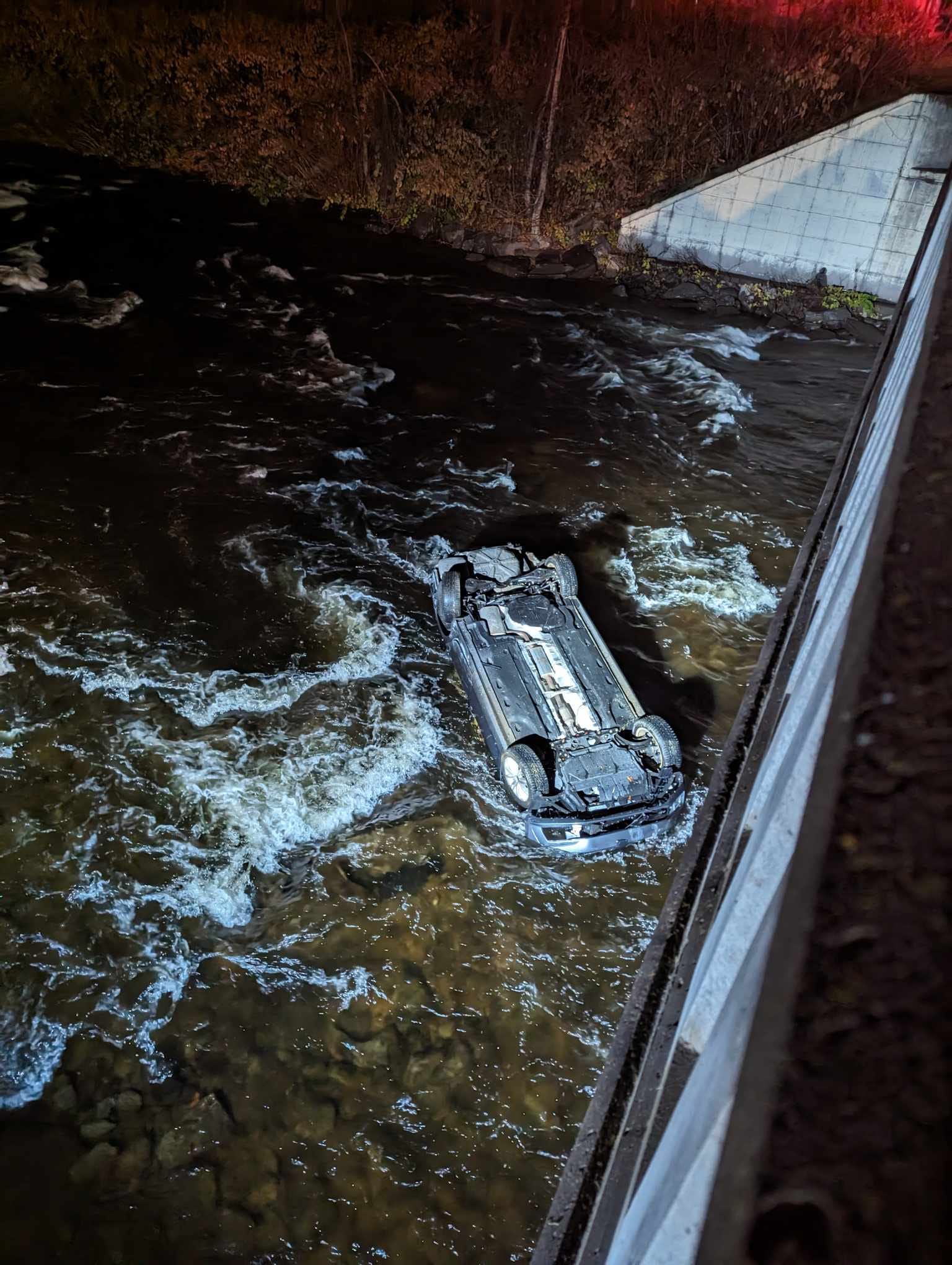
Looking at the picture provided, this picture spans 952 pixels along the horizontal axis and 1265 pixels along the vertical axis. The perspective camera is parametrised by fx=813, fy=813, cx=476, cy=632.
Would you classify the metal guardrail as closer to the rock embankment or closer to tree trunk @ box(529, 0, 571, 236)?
the rock embankment

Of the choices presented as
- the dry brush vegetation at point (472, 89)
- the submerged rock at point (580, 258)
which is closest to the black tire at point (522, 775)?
the submerged rock at point (580, 258)

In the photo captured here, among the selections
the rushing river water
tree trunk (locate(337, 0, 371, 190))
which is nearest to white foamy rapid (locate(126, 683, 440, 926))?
the rushing river water

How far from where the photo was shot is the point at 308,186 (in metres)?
20.5

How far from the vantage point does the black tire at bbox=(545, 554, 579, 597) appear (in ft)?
27.4

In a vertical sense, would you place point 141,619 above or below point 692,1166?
below

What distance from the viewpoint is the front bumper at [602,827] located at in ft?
21.1

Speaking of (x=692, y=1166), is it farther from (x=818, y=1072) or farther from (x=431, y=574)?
(x=431, y=574)

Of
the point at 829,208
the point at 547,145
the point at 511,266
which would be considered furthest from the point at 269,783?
the point at 547,145

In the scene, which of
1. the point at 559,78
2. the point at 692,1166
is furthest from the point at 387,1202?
the point at 559,78

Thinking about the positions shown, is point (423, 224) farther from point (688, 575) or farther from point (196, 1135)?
point (196, 1135)

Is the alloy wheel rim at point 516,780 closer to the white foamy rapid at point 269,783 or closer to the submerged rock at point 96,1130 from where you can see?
the white foamy rapid at point 269,783

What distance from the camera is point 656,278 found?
17.6m

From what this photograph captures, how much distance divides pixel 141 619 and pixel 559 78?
16514 millimetres

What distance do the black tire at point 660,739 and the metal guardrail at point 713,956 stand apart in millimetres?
1634
